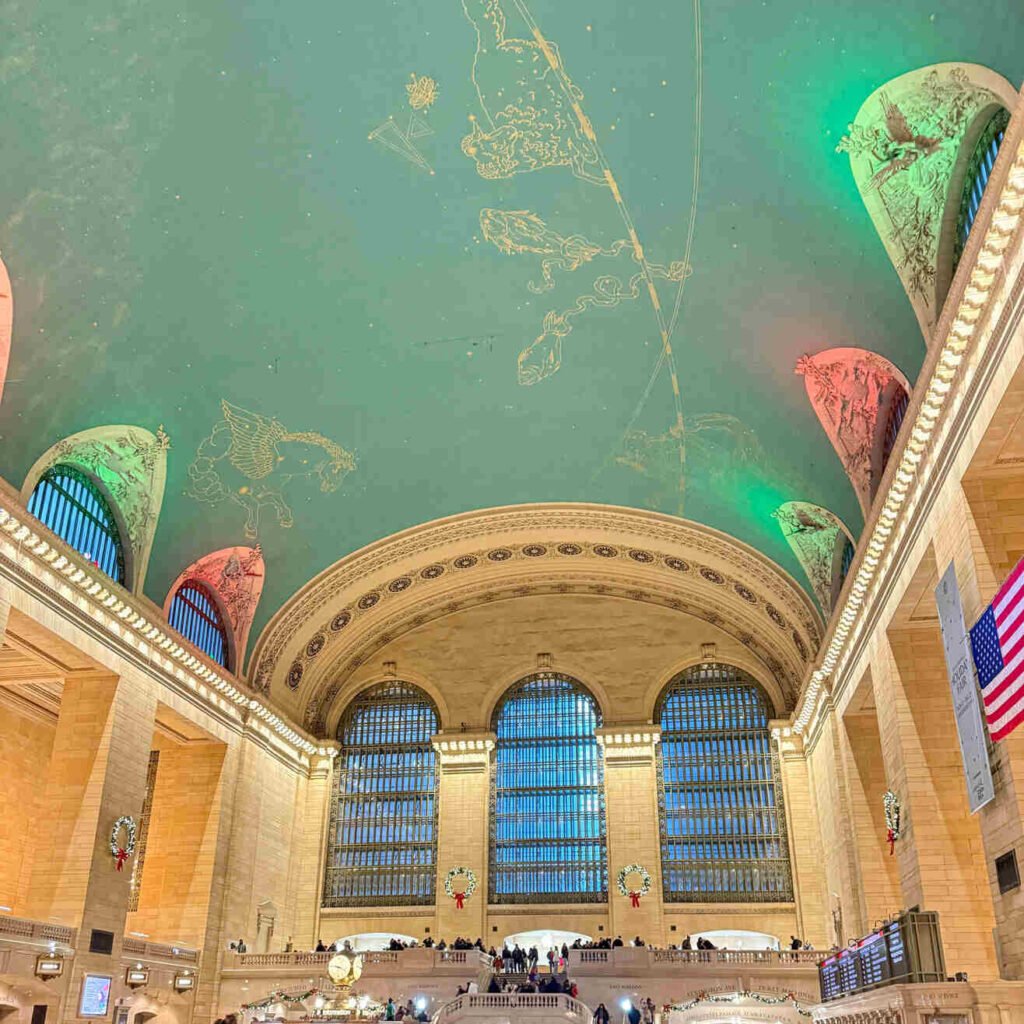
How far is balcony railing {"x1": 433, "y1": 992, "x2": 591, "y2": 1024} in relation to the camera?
19.8 meters

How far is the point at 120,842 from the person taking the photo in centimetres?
2133

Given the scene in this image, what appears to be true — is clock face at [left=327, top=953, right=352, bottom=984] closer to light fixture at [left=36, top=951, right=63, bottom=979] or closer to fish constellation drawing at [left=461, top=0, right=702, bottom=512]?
fish constellation drawing at [left=461, top=0, right=702, bottom=512]

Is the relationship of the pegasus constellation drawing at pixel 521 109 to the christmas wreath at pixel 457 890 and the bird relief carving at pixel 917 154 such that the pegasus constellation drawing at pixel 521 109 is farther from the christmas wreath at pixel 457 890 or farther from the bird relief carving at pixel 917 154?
the christmas wreath at pixel 457 890

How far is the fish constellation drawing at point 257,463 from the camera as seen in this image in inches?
856

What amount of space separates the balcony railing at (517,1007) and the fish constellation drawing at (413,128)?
1563 cm

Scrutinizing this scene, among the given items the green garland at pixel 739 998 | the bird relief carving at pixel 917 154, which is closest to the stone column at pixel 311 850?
the green garland at pixel 739 998

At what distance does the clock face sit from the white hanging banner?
874 centimetres

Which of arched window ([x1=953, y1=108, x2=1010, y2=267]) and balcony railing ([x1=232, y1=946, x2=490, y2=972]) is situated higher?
arched window ([x1=953, y1=108, x2=1010, y2=267])

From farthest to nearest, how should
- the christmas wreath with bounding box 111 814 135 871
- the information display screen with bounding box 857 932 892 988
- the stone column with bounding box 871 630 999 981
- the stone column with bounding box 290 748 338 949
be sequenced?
the stone column with bounding box 290 748 338 949 < the christmas wreath with bounding box 111 814 135 871 < the stone column with bounding box 871 630 999 981 < the information display screen with bounding box 857 932 892 988

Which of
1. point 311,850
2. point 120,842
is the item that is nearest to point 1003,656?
point 120,842

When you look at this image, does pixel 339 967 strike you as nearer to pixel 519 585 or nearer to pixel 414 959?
pixel 414 959

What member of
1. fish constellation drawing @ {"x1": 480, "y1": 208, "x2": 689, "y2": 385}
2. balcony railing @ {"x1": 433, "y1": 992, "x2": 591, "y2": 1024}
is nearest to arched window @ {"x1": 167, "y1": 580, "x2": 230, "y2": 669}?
balcony railing @ {"x1": 433, "y1": 992, "x2": 591, "y2": 1024}

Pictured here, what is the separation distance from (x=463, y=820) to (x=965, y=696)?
66.7 ft

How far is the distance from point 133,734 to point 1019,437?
61.0 ft
